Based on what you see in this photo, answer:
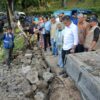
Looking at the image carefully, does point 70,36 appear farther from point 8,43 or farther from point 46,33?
point 8,43

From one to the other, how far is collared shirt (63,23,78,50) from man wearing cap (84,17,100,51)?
391mm

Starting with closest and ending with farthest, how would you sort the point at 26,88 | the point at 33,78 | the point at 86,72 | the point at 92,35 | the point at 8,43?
the point at 86,72 → the point at 92,35 → the point at 26,88 → the point at 33,78 → the point at 8,43

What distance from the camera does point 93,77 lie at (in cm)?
739

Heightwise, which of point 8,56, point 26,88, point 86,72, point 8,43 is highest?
point 86,72

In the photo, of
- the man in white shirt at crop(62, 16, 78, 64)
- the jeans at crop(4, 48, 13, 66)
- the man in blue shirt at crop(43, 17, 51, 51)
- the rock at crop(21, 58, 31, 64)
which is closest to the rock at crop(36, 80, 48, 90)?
the man in white shirt at crop(62, 16, 78, 64)

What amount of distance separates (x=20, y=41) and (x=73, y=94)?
13.0 m

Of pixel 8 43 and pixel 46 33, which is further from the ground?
pixel 46 33

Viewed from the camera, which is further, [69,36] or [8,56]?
[8,56]

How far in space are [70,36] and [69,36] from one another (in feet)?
0.10

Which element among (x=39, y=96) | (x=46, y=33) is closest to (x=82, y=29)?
(x=39, y=96)

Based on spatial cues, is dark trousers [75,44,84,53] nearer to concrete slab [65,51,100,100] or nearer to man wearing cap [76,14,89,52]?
man wearing cap [76,14,89,52]

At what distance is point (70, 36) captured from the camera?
9.91 meters

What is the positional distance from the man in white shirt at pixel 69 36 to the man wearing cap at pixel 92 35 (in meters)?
0.40

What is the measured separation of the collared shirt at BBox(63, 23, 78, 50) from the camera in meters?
9.74
